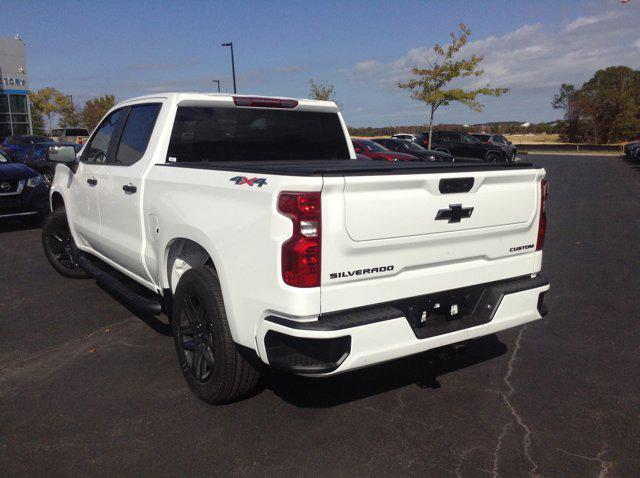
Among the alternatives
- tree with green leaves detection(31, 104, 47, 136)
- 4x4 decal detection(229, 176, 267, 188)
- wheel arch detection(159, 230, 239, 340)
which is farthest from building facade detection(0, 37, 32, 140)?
4x4 decal detection(229, 176, 267, 188)

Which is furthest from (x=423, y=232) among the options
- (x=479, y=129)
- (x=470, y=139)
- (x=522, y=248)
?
(x=479, y=129)

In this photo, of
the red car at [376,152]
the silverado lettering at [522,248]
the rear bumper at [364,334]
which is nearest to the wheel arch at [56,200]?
the rear bumper at [364,334]

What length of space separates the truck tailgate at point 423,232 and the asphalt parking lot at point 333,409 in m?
0.78

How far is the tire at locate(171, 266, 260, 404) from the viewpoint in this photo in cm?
323

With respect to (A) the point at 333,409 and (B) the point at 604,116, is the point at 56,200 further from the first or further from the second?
(B) the point at 604,116

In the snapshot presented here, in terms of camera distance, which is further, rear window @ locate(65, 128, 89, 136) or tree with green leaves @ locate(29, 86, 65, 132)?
tree with green leaves @ locate(29, 86, 65, 132)

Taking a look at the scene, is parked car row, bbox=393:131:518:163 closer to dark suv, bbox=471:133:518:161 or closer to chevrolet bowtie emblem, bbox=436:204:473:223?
dark suv, bbox=471:133:518:161

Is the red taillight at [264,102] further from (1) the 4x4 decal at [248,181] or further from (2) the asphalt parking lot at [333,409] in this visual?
(2) the asphalt parking lot at [333,409]

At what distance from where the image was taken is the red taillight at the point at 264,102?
4590mm

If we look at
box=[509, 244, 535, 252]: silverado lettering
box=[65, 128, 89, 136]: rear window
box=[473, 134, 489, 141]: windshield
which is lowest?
box=[509, 244, 535, 252]: silverado lettering

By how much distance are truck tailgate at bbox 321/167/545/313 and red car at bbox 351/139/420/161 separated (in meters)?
16.3

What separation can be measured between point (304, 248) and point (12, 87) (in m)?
39.3

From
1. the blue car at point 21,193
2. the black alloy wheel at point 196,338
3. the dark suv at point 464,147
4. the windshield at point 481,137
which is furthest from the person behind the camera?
the windshield at point 481,137

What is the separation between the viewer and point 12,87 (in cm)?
3547
